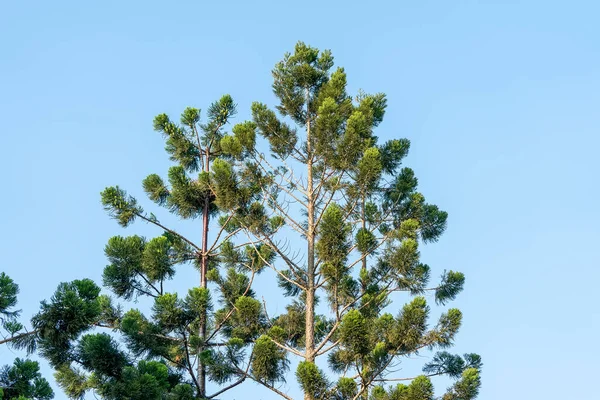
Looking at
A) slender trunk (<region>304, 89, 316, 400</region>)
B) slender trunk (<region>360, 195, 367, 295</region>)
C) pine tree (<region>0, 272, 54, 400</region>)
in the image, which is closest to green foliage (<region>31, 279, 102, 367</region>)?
pine tree (<region>0, 272, 54, 400</region>)

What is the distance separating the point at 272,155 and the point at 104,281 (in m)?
3.48

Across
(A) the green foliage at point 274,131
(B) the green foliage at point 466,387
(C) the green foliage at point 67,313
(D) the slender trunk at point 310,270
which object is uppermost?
(A) the green foliage at point 274,131

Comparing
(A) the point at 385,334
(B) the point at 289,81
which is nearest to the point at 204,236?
(B) the point at 289,81

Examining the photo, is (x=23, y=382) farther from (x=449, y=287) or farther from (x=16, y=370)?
(x=449, y=287)

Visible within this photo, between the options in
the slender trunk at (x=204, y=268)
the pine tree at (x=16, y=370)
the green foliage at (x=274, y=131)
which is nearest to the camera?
the pine tree at (x=16, y=370)

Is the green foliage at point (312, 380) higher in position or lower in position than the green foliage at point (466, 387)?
lower

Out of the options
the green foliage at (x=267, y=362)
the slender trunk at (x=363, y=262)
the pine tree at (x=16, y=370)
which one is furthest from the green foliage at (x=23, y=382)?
the slender trunk at (x=363, y=262)

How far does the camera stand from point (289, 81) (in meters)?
16.3

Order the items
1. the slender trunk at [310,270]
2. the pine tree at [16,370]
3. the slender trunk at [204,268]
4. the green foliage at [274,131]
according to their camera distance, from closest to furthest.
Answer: the pine tree at [16,370] < the slender trunk at [310,270] < the slender trunk at [204,268] < the green foliage at [274,131]

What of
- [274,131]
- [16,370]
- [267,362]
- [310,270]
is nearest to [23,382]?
[16,370]

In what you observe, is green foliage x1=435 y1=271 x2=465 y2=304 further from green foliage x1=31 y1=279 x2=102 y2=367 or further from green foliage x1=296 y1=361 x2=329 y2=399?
green foliage x1=31 y1=279 x2=102 y2=367

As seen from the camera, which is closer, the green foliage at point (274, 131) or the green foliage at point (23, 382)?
the green foliage at point (23, 382)

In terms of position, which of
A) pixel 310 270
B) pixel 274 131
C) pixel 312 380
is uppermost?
pixel 274 131

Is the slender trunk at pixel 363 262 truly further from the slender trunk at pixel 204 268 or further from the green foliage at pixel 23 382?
the green foliage at pixel 23 382
